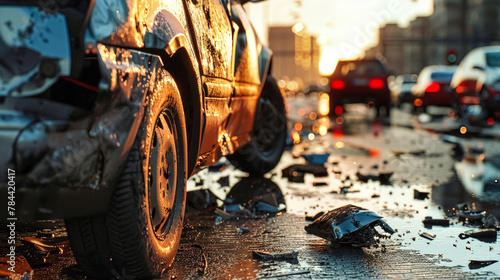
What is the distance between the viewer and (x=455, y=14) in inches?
4459

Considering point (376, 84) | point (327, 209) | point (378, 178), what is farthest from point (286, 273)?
point (376, 84)

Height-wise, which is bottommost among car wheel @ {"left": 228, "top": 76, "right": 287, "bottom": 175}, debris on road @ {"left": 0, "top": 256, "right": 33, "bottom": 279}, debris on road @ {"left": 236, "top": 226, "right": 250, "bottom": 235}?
debris on road @ {"left": 236, "top": 226, "right": 250, "bottom": 235}

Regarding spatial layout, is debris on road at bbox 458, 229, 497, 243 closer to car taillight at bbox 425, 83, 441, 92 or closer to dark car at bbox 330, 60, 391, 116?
dark car at bbox 330, 60, 391, 116

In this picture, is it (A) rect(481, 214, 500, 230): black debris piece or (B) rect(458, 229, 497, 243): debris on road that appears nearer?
(B) rect(458, 229, 497, 243): debris on road

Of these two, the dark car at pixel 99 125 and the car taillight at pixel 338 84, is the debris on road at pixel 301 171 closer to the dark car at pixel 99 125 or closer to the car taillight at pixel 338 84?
the dark car at pixel 99 125

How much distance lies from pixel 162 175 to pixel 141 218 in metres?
0.51

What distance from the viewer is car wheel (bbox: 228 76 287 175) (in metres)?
6.71

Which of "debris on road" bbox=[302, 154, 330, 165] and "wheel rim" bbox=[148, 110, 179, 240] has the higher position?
"wheel rim" bbox=[148, 110, 179, 240]

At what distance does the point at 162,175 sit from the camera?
11.0 ft

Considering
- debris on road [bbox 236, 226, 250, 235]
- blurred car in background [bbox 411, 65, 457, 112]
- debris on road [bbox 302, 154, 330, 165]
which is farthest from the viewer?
blurred car in background [bbox 411, 65, 457, 112]

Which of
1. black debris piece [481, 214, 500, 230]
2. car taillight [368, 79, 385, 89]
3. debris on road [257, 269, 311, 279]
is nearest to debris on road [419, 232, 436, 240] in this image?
black debris piece [481, 214, 500, 230]

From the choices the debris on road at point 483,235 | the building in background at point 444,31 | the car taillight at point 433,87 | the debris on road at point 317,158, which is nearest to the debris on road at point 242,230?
the debris on road at point 483,235

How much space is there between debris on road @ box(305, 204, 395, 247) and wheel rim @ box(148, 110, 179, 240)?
3.37ft

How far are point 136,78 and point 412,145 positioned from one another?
9200 millimetres
